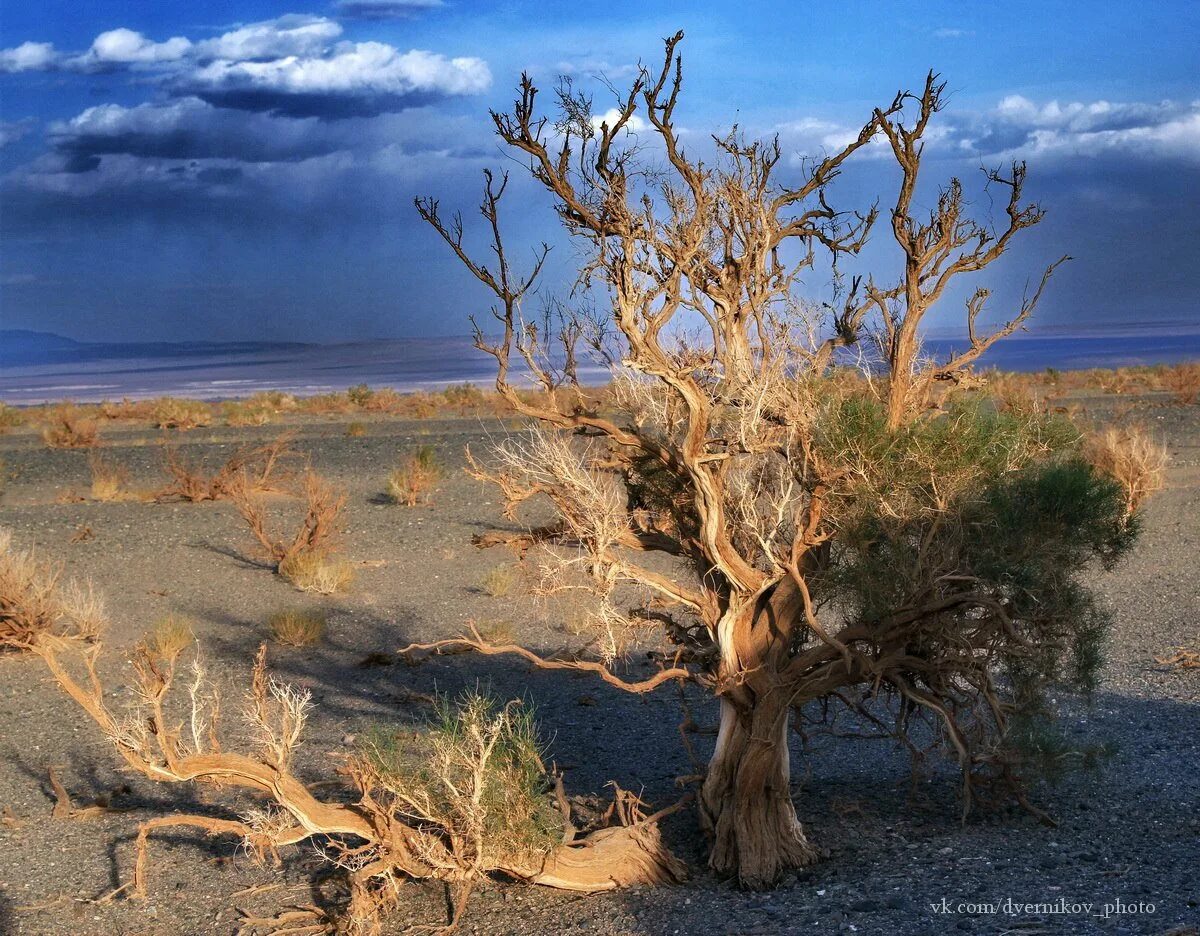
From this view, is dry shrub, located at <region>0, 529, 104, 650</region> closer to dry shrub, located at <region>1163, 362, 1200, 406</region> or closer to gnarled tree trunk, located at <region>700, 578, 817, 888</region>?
gnarled tree trunk, located at <region>700, 578, 817, 888</region>

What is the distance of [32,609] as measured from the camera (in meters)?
12.7

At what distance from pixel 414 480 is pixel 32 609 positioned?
32.5ft

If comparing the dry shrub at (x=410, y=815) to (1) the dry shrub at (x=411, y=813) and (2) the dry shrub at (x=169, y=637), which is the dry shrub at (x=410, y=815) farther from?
(2) the dry shrub at (x=169, y=637)

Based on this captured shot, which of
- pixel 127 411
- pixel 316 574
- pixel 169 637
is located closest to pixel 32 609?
pixel 169 637

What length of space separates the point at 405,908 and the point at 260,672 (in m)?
1.70

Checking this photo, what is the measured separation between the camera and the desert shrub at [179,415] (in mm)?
41625

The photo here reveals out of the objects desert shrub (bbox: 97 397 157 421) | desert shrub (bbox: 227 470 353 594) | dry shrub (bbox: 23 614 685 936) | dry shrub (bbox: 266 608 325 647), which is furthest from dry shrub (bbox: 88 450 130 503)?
desert shrub (bbox: 97 397 157 421)

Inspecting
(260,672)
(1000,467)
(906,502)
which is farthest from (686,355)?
(260,672)

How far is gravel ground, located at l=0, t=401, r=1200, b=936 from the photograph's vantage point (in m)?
6.31

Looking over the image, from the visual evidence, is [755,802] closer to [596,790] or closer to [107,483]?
[596,790]

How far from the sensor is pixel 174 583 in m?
16.3

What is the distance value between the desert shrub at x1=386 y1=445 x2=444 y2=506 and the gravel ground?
3.76 meters

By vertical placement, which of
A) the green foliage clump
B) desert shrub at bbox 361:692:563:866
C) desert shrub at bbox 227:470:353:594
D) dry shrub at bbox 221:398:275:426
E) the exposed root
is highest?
the green foliage clump

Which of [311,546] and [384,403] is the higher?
[311,546]
